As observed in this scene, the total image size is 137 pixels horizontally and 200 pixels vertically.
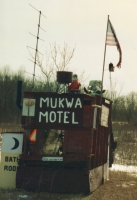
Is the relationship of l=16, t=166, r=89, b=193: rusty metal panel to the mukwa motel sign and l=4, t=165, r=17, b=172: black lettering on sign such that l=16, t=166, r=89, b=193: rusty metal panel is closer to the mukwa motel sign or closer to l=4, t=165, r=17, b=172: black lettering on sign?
l=4, t=165, r=17, b=172: black lettering on sign

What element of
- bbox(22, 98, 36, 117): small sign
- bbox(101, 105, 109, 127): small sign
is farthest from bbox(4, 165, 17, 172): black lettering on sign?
bbox(101, 105, 109, 127): small sign

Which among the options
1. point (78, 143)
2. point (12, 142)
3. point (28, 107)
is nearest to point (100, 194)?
point (78, 143)

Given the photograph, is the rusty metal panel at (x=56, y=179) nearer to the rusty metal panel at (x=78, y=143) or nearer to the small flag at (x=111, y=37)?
the rusty metal panel at (x=78, y=143)

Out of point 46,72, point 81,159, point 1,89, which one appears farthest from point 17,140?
point 1,89

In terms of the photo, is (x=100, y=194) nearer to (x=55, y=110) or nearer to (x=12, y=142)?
(x=55, y=110)

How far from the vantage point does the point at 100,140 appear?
12.9 m

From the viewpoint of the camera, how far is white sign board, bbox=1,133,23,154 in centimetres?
1190

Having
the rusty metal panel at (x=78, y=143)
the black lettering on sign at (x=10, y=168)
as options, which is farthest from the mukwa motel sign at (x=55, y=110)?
the black lettering on sign at (x=10, y=168)

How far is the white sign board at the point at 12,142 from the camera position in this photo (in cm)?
1190

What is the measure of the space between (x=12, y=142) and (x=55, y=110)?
4.87ft

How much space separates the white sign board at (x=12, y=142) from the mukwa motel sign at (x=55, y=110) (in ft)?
2.44

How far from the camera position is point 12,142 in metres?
12.0

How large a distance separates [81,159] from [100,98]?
1.83 m

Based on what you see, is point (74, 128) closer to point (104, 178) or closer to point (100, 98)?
point (100, 98)
